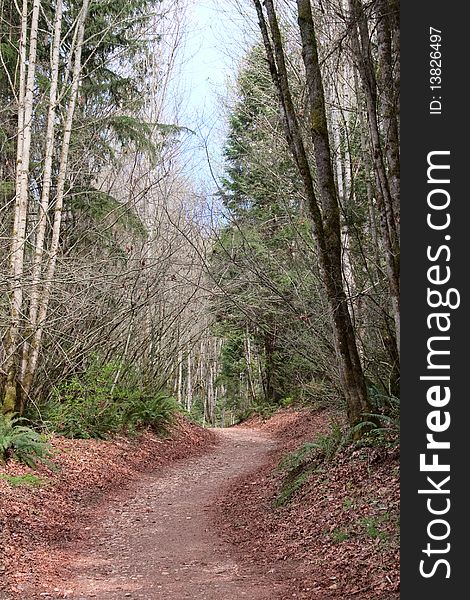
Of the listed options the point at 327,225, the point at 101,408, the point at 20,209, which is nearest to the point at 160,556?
the point at 327,225

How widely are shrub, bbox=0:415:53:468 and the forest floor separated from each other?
0.92ft

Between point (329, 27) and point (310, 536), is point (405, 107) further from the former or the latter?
point (329, 27)

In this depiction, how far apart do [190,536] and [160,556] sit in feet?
2.63

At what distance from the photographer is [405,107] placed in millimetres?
3803

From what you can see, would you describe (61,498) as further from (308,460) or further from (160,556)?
(308,460)

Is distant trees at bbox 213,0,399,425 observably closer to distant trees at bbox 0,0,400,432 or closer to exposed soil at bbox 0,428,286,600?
distant trees at bbox 0,0,400,432

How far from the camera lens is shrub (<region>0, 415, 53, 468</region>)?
8562 mm

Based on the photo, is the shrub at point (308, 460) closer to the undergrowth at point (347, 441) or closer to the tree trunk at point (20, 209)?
the undergrowth at point (347, 441)

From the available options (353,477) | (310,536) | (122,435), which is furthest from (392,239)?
(122,435)

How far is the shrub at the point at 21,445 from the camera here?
856 centimetres

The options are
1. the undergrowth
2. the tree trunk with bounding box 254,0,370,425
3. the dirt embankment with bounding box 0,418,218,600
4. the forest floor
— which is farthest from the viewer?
the tree trunk with bounding box 254,0,370,425

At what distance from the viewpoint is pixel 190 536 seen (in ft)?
23.0

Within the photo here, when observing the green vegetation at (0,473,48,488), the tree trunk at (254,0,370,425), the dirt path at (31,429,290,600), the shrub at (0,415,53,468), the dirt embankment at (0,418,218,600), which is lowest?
the dirt path at (31,429,290,600)

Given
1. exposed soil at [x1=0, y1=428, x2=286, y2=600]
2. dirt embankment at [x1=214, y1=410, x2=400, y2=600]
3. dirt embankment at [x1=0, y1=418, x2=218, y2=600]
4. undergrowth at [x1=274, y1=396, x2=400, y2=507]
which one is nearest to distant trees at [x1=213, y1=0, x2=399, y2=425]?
undergrowth at [x1=274, y1=396, x2=400, y2=507]
